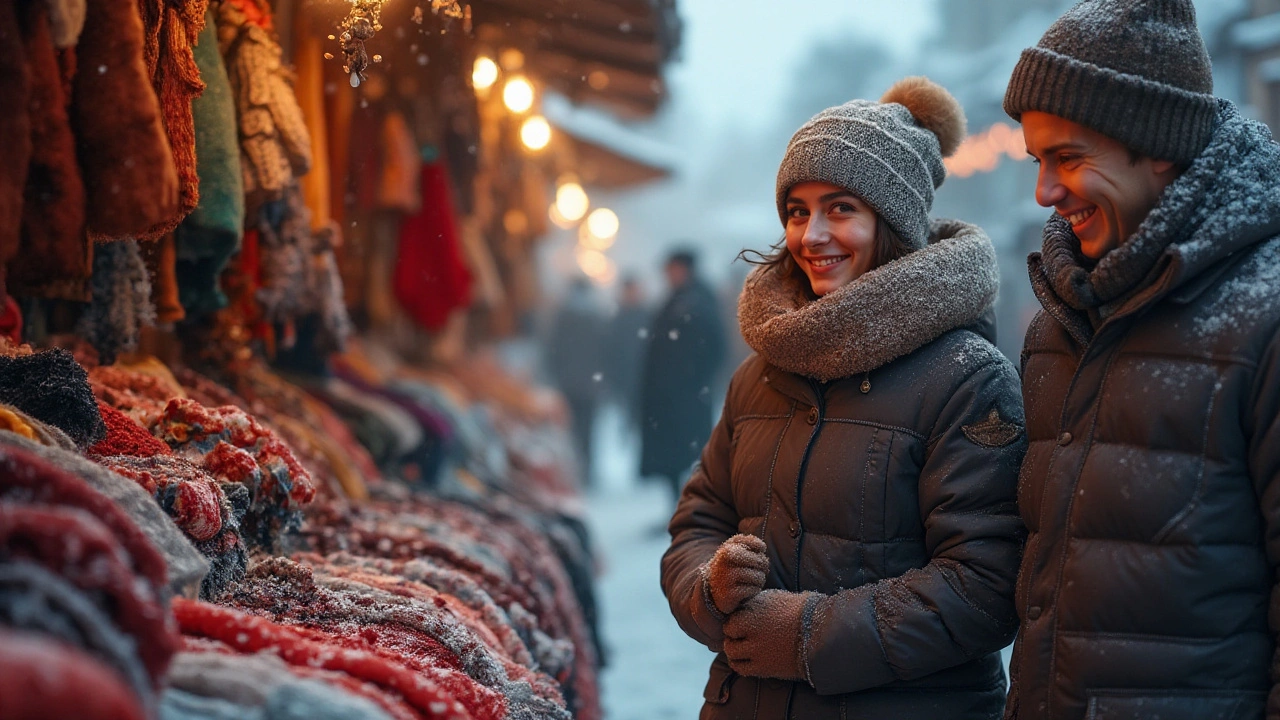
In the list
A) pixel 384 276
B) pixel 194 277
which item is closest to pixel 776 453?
pixel 194 277

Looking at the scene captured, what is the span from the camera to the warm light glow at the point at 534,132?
20.8ft

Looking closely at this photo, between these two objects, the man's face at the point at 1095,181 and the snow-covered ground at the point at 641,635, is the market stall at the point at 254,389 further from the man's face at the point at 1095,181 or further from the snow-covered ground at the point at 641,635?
the man's face at the point at 1095,181

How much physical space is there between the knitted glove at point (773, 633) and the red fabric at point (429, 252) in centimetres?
350

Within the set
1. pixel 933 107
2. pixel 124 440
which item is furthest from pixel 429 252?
pixel 933 107

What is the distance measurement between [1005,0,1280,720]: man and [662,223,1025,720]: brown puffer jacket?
107 millimetres

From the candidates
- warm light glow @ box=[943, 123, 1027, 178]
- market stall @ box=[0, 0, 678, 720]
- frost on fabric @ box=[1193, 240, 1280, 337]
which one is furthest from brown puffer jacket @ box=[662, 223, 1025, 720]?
warm light glow @ box=[943, 123, 1027, 178]

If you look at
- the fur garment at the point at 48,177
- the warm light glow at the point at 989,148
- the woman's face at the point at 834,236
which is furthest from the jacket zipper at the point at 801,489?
the warm light glow at the point at 989,148

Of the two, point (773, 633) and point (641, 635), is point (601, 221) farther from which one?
point (773, 633)

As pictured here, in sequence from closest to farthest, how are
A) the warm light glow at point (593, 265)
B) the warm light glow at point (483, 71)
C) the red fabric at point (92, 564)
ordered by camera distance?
the red fabric at point (92, 564)
the warm light glow at point (483, 71)
the warm light glow at point (593, 265)

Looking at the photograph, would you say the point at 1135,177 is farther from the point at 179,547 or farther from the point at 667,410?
the point at 667,410

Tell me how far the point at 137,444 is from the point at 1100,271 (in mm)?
1643

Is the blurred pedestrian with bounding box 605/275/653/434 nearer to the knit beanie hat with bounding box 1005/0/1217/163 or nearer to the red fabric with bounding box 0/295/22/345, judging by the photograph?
the red fabric with bounding box 0/295/22/345

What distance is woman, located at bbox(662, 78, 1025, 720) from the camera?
5.78 feet

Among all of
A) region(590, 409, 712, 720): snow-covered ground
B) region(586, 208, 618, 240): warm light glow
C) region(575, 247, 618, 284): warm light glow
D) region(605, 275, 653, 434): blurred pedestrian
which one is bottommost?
region(590, 409, 712, 720): snow-covered ground
